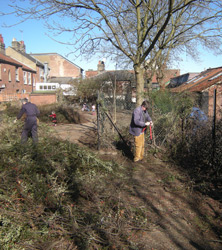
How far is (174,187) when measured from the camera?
4926mm

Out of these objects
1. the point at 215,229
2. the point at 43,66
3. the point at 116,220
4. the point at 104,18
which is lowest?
the point at 215,229

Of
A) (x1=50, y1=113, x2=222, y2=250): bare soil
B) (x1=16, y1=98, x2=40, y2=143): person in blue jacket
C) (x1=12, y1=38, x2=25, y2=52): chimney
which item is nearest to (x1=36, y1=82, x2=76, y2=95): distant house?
(x1=12, y1=38, x2=25, y2=52): chimney

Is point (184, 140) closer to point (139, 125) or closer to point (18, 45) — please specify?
point (139, 125)

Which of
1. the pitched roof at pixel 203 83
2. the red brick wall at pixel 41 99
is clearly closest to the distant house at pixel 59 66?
the red brick wall at pixel 41 99

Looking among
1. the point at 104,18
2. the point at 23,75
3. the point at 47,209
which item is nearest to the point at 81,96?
the point at 23,75

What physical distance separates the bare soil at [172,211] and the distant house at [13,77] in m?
20.1

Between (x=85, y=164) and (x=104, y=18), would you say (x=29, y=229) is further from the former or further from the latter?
(x=104, y=18)

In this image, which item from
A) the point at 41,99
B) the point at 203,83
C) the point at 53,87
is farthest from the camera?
the point at 53,87

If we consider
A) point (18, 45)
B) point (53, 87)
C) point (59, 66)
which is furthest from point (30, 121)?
point (59, 66)

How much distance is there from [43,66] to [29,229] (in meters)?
44.2

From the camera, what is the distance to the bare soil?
321 cm

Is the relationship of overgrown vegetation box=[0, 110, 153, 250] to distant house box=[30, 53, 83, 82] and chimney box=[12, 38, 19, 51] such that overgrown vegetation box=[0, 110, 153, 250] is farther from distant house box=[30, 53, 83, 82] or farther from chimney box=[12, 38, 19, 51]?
distant house box=[30, 53, 83, 82]

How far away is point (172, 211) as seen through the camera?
157 inches

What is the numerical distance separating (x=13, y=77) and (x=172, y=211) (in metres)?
29.9
